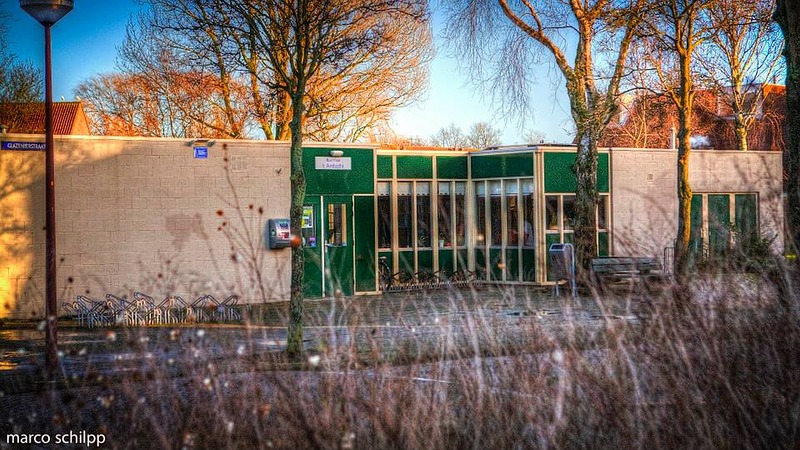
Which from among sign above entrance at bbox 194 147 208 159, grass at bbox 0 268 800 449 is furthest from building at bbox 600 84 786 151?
grass at bbox 0 268 800 449

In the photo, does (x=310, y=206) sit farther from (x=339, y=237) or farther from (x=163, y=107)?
(x=163, y=107)

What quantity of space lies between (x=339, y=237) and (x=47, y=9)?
40.0 ft

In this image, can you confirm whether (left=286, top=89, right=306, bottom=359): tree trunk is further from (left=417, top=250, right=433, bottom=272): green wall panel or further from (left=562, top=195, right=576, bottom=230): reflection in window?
(left=562, top=195, right=576, bottom=230): reflection in window

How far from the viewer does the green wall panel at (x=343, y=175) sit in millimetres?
23078

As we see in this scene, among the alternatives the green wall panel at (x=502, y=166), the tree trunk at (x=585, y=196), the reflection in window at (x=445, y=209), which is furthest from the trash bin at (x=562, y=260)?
the reflection in window at (x=445, y=209)

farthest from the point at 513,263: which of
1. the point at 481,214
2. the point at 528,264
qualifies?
the point at 481,214

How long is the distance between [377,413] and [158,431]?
4.41 feet

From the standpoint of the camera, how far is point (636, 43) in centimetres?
2258

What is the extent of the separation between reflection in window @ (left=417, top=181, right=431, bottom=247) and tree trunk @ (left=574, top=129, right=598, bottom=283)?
15.2 feet

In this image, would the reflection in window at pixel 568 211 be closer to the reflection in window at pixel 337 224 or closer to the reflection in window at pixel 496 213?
the reflection in window at pixel 496 213

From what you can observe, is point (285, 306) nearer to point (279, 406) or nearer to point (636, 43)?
point (636, 43)

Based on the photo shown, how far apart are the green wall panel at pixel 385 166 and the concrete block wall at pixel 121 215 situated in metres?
3.94

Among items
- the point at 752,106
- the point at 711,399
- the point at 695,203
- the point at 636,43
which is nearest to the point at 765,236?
the point at 711,399

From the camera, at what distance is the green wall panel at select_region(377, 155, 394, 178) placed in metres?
25.0
